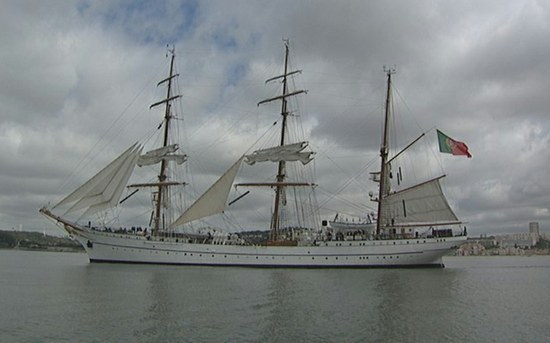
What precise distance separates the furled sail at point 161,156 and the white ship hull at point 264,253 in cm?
1044

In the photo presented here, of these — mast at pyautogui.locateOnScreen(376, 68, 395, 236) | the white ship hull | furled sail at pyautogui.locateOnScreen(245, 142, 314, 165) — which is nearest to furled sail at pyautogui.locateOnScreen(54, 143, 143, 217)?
the white ship hull

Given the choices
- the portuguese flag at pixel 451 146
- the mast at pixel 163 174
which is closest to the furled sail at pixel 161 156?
the mast at pixel 163 174

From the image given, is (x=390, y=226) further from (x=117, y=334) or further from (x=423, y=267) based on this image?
(x=117, y=334)

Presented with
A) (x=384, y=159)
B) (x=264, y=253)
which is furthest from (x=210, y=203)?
(x=384, y=159)

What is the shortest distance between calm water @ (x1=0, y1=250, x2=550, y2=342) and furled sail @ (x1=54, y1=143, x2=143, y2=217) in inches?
632

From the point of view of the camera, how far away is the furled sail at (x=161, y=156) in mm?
55344

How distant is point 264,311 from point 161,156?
37386mm

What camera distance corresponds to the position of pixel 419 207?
172ft

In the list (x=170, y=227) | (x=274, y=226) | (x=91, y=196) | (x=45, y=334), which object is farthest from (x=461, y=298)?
(x=91, y=196)

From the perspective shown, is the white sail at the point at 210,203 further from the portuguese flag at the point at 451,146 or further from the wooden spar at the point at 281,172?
the portuguese flag at the point at 451,146

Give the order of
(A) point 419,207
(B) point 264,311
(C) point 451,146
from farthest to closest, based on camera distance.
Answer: (A) point 419,207 → (C) point 451,146 → (B) point 264,311

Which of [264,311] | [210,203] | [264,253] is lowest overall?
[264,311]

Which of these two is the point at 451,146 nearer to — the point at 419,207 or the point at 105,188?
the point at 419,207

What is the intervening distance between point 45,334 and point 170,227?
34767 mm
